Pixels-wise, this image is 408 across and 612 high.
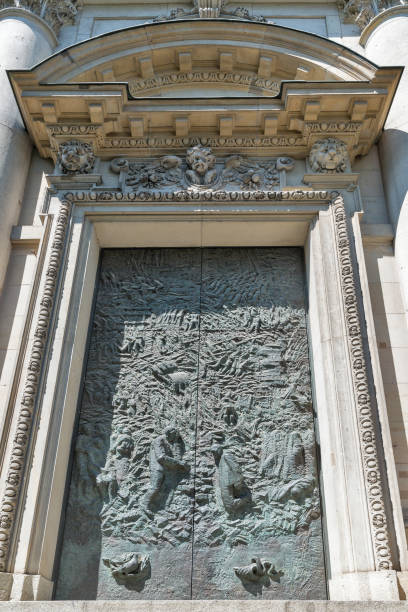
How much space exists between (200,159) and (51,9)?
464 centimetres

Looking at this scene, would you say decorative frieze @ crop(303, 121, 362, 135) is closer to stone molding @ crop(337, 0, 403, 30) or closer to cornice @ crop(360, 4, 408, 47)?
cornice @ crop(360, 4, 408, 47)

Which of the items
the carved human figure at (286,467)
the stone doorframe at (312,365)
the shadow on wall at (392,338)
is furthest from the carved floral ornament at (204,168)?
the carved human figure at (286,467)

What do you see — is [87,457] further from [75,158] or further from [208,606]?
[75,158]

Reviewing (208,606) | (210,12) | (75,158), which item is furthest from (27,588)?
(210,12)

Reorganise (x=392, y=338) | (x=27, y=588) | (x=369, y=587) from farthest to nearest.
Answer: (x=392, y=338) → (x=27, y=588) → (x=369, y=587)

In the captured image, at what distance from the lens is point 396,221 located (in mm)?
7598

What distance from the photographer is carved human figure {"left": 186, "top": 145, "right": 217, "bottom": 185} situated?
26.1 feet

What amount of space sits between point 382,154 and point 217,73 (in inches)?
124

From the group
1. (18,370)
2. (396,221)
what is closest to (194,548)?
(18,370)

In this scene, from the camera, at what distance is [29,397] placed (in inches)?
247

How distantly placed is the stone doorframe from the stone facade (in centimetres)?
2

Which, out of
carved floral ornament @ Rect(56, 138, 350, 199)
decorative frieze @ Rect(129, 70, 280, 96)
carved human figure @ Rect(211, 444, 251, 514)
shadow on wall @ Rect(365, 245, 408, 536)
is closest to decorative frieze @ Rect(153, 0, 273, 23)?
decorative frieze @ Rect(129, 70, 280, 96)

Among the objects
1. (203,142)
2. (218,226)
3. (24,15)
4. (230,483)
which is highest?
(24,15)

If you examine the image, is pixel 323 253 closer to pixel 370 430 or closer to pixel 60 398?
pixel 370 430
